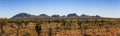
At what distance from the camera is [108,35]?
121ft

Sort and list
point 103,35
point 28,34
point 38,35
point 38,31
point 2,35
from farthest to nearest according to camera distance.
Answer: point 103,35 < point 38,31 < point 38,35 < point 28,34 < point 2,35

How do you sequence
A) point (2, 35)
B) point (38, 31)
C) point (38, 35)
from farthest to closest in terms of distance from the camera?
point (38, 31)
point (38, 35)
point (2, 35)

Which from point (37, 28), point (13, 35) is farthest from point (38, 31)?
point (13, 35)

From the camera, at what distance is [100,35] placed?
1473 inches

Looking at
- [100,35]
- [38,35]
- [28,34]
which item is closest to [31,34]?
[28,34]

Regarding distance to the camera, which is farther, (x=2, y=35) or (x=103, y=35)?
(x=103, y=35)

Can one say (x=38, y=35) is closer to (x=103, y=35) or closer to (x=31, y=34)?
(x=31, y=34)

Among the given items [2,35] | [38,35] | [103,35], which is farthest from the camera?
[103,35]

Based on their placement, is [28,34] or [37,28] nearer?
[28,34]

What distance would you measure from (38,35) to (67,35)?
20.7 ft

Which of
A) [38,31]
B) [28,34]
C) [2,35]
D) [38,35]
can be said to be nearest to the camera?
[2,35]

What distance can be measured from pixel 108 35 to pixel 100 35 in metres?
1.12

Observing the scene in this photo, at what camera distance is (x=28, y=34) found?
29984mm

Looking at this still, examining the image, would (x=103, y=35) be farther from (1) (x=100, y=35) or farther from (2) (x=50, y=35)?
(2) (x=50, y=35)
